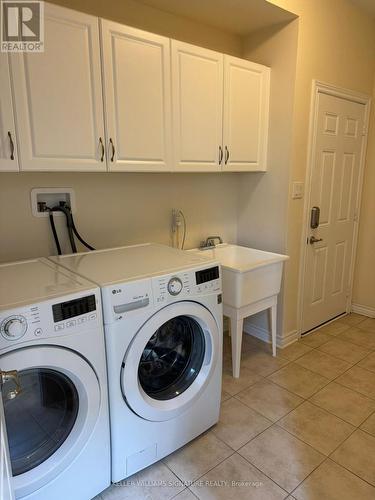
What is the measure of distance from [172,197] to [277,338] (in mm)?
1415

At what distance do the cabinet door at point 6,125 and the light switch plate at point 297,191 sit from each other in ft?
6.17

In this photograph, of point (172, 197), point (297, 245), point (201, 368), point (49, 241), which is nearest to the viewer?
point (201, 368)

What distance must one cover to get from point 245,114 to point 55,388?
2.07 metres

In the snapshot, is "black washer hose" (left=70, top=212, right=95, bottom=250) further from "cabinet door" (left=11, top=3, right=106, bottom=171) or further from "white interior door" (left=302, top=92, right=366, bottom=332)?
"white interior door" (left=302, top=92, right=366, bottom=332)

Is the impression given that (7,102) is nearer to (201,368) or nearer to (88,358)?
(88,358)

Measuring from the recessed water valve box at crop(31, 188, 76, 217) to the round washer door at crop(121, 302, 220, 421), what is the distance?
0.94m

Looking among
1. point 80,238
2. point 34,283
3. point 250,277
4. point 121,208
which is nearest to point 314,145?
point 250,277

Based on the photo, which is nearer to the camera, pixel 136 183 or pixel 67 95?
pixel 67 95

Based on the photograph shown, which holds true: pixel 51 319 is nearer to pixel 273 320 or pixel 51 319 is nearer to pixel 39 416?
pixel 39 416

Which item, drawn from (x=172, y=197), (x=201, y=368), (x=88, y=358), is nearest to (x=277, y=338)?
(x=201, y=368)

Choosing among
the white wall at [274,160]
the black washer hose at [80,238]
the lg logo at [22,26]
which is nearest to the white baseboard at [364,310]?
the white wall at [274,160]

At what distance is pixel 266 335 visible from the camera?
2869mm

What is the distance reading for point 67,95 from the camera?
1.61 m

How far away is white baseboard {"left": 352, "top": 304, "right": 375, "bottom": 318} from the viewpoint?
11.0 feet
